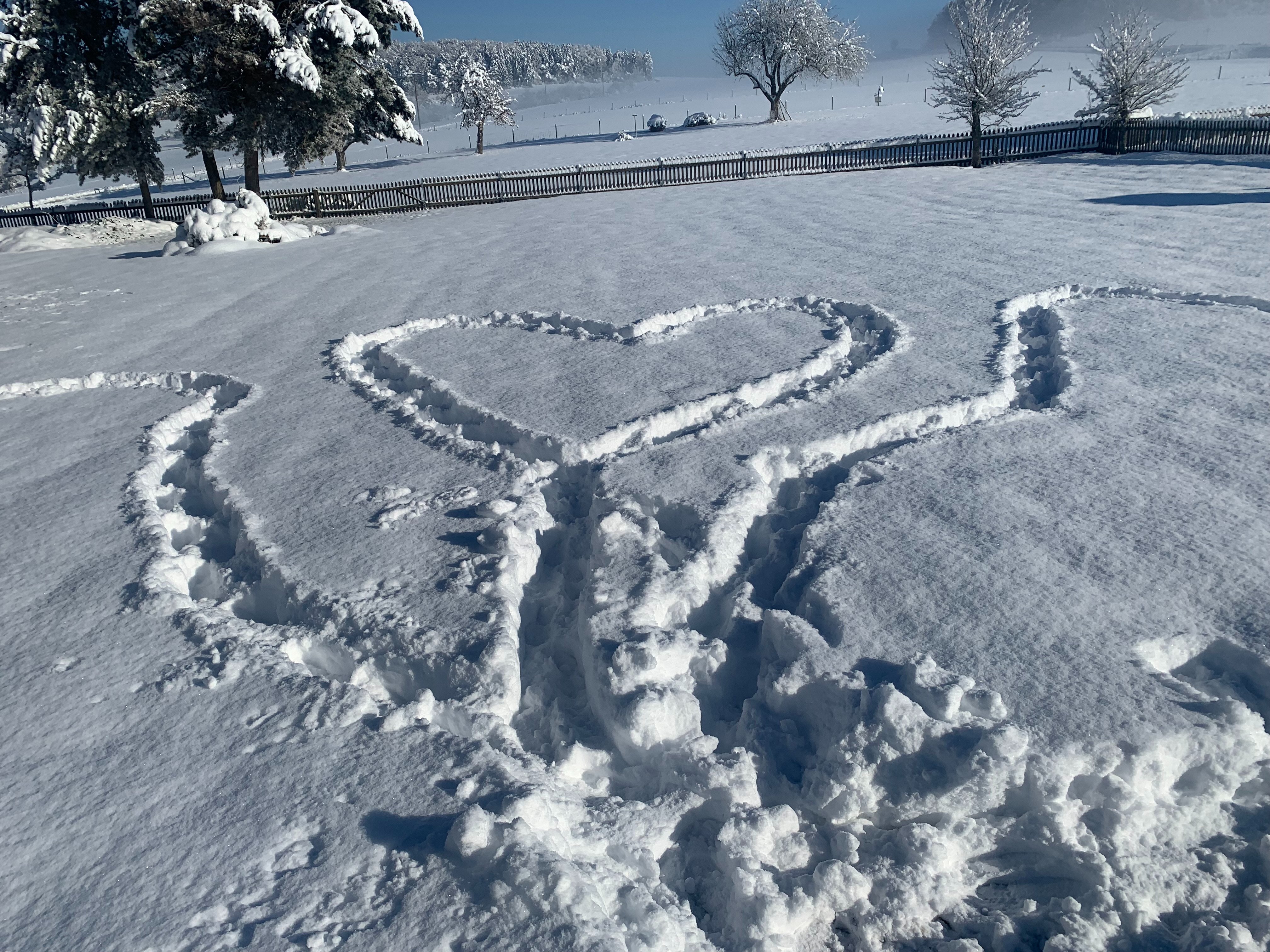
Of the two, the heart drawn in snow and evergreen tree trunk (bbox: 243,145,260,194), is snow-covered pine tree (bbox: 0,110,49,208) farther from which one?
the heart drawn in snow

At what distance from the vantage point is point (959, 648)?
10.4 feet

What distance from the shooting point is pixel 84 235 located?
18.2 m

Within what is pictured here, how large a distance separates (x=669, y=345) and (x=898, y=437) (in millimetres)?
2573

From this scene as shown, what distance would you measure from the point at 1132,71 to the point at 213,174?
23169 mm

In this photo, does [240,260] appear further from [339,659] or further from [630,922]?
[630,922]

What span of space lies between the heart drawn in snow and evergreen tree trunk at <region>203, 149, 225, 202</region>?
15555mm

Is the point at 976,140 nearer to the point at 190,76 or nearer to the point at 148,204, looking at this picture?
the point at 190,76

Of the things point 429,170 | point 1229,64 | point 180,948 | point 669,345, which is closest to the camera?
point 180,948

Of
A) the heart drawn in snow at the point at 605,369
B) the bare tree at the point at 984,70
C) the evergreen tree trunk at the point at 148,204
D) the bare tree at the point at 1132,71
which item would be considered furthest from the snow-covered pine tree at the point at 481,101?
the heart drawn in snow at the point at 605,369

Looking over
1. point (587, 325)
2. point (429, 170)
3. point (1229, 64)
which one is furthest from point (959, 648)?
point (1229, 64)

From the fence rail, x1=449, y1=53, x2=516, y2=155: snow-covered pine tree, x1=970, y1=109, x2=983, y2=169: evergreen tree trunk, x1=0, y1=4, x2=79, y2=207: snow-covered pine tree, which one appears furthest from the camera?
x1=449, y1=53, x2=516, y2=155: snow-covered pine tree

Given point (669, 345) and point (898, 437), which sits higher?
point (669, 345)

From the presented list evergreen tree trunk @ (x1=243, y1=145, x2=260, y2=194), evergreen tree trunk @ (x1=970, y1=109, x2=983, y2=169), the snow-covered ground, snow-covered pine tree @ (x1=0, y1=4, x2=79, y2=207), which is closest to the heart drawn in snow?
evergreen tree trunk @ (x1=243, y1=145, x2=260, y2=194)

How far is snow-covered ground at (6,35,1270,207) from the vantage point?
3625 centimetres
